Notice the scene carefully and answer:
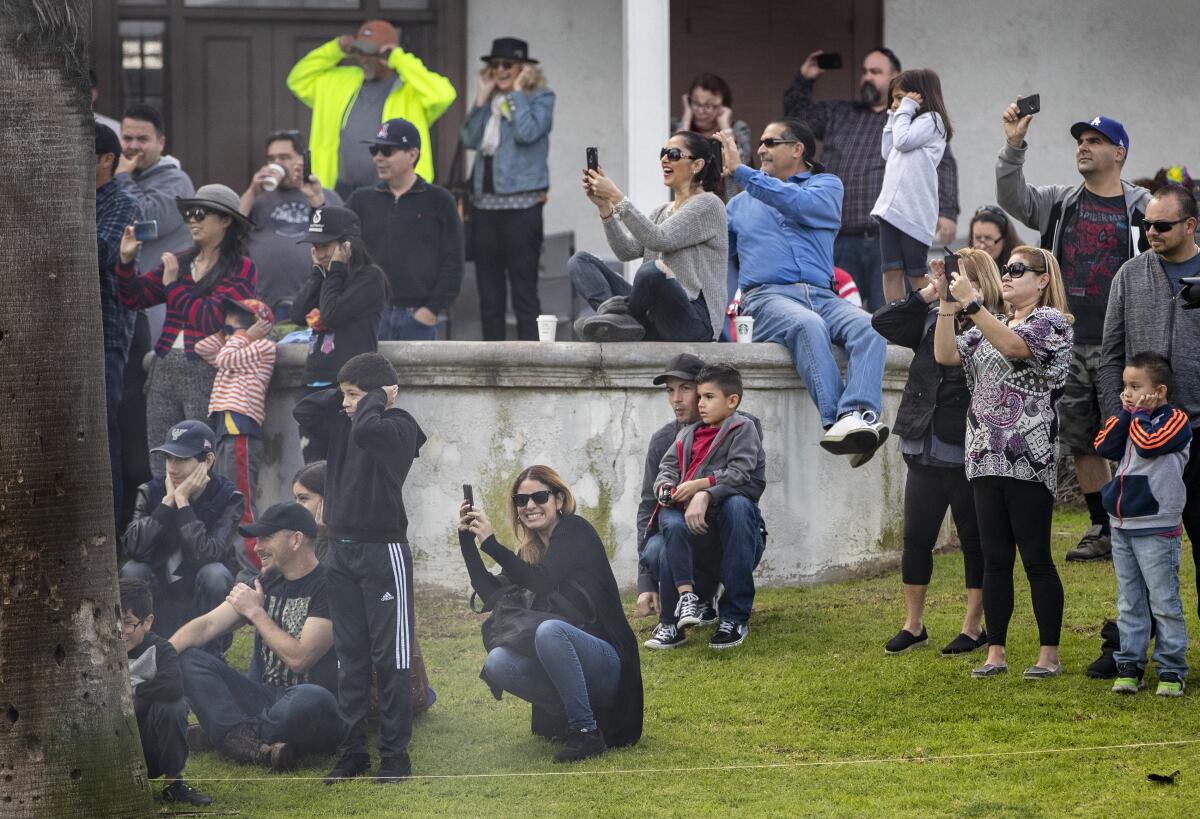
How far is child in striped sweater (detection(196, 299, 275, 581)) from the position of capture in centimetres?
915

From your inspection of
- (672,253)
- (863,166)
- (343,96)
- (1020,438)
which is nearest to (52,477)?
(1020,438)

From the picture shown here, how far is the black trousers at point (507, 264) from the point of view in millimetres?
11305

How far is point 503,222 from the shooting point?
11.4m

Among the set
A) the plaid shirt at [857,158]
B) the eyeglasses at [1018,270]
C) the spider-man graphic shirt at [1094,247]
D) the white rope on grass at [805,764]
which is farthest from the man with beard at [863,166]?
the white rope on grass at [805,764]

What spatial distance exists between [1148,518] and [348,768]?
307 cm

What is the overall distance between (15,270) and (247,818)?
6.37 feet

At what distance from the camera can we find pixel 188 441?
322 inches

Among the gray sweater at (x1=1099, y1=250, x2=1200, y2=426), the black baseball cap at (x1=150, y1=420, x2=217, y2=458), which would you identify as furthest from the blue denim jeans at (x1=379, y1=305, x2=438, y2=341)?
the gray sweater at (x1=1099, y1=250, x2=1200, y2=426)

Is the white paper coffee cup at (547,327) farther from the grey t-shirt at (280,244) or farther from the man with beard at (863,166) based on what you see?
the man with beard at (863,166)

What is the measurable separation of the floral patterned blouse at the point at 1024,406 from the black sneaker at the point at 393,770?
247 cm

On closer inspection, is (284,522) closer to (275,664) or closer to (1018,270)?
(275,664)

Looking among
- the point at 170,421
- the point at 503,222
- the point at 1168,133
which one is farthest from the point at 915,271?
the point at 1168,133

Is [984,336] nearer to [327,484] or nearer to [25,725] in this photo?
[327,484]

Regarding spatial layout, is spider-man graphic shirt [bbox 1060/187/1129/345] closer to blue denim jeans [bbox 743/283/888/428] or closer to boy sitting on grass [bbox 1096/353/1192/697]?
blue denim jeans [bbox 743/283/888/428]
